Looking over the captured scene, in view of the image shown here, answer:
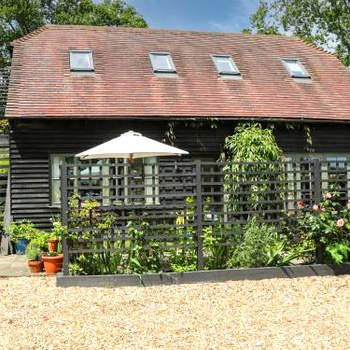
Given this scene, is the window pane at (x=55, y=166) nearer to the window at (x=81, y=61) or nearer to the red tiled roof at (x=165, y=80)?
the red tiled roof at (x=165, y=80)

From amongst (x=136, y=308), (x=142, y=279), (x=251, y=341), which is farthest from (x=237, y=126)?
(x=251, y=341)

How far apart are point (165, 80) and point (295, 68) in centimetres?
474

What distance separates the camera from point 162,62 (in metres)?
15.1

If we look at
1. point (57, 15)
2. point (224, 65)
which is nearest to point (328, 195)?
point (224, 65)

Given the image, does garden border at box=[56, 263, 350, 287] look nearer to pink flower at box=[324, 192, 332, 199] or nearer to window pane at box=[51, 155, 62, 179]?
pink flower at box=[324, 192, 332, 199]

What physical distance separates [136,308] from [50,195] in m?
7.07

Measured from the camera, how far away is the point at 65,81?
43.9 feet

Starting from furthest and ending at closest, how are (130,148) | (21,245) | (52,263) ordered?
(21,245)
(130,148)
(52,263)

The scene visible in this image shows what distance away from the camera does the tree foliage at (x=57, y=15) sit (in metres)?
32.4

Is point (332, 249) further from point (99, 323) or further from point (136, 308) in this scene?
point (99, 323)

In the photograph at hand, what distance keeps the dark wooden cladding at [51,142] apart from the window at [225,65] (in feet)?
8.06

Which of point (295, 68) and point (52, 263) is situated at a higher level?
point (295, 68)

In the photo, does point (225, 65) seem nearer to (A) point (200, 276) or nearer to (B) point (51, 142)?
(B) point (51, 142)

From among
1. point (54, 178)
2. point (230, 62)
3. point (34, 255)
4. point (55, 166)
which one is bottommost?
point (34, 255)
